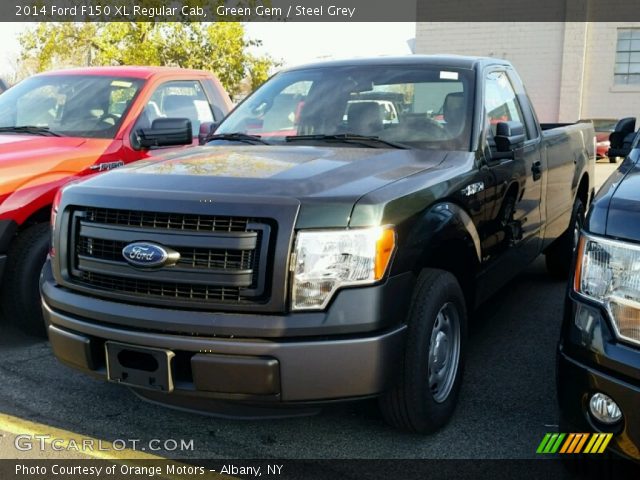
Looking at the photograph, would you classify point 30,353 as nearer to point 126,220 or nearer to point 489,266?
point 126,220

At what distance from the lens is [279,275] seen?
2.68 metres

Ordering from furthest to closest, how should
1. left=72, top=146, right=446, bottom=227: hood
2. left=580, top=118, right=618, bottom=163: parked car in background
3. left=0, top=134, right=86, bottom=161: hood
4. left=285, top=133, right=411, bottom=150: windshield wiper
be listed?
left=580, top=118, right=618, bottom=163: parked car in background < left=0, top=134, right=86, bottom=161: hood < left=285, top=133, right=411, bottom=150: windshield wiper < left=72, top=146, right=446, bottom=227: hood

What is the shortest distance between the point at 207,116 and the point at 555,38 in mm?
23091

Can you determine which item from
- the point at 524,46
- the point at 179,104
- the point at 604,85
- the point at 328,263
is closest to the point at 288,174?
the point at 328,263

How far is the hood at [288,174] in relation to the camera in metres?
2.78

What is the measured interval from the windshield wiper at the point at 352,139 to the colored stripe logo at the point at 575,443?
1.74 meters

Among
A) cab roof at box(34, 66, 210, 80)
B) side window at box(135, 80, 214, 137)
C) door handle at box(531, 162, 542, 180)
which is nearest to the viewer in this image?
door handle at box(531, 162, 542, 180)

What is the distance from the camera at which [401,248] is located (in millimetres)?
2836

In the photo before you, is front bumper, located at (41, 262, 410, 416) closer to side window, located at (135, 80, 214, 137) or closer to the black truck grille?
the black truck grille

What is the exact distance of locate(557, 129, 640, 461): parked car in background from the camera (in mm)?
2307

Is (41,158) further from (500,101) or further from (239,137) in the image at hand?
(500,101)

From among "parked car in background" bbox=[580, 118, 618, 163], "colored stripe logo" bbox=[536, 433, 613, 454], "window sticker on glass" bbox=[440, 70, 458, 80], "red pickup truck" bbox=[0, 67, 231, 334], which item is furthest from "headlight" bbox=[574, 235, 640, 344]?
"parked car in background" bbox=[580, 118, 618, 163]

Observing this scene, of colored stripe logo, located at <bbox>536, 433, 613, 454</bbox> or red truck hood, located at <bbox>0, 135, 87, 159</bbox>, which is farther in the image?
red truck hood, located at <bbox>0, 135, 87, 159</bbox>

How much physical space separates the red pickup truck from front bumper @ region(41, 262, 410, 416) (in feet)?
6.02
